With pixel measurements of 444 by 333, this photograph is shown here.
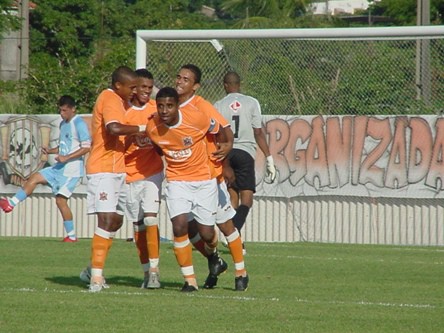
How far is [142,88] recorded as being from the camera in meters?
11.3

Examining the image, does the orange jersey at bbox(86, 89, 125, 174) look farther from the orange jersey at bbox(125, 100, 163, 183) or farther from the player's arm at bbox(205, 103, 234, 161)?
the player's arm at bbox(205, 103, 234, 161)

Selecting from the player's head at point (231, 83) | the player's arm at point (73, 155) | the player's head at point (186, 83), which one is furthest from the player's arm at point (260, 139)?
the player's head at point (186, 83)

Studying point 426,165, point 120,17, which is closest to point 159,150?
point 426,165

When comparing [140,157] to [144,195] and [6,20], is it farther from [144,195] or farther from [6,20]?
[6,20]

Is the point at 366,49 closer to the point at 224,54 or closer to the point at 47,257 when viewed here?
the point at 224,54

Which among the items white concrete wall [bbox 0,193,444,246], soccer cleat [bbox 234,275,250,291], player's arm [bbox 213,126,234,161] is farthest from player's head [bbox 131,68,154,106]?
white concrete wall [bbox 0,193,444,246]

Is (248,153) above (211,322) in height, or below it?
above

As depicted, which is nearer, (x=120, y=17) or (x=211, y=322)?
(x=211, y=322)

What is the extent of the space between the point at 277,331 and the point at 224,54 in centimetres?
1114

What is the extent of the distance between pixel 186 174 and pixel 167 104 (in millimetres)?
696

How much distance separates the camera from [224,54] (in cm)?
1923

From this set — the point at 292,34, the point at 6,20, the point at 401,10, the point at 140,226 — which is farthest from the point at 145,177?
the point at 401,10

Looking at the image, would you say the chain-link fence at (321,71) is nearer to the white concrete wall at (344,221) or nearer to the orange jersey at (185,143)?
the white concrete wall at (344,221)

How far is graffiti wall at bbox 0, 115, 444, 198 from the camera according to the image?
60.8ft
